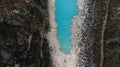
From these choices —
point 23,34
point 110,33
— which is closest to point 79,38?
point 110,33

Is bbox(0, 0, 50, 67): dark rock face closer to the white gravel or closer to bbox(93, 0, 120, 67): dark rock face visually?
the white gravel

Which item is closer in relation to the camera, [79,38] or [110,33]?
[110,33]

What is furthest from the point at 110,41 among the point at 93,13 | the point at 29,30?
the point at 29,30

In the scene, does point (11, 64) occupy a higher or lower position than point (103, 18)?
lower

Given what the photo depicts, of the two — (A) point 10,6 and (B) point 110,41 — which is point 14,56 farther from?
(B) point 110,41

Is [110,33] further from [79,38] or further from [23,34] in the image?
[23,34]
